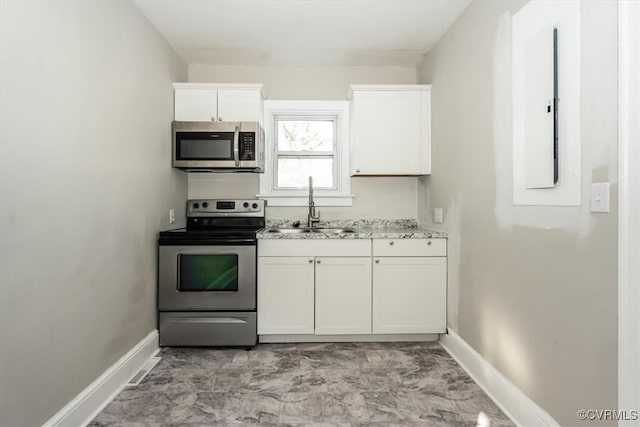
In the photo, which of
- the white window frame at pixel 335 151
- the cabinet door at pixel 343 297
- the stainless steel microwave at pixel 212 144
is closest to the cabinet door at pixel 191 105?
the stainless steel microwave at pixel 212 144

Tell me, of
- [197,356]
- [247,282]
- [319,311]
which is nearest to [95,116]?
[247,282]

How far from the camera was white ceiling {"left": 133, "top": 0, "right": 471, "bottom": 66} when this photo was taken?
2.47 m

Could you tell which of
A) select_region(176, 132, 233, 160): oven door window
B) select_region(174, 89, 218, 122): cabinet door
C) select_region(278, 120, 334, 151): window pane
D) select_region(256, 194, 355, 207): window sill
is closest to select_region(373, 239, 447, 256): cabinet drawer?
select_region(256, 194, 355, 207): window sill

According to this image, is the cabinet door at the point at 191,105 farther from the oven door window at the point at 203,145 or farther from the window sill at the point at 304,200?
the window sill at the point at 304,200

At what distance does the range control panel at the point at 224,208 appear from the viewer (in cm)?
340

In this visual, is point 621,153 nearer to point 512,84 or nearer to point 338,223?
point 512,84

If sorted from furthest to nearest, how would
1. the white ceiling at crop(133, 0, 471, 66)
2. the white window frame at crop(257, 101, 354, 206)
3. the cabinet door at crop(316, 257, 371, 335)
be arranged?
the white window frame at crop(257, 101, 354, 206) → the cabinet door at crop(316, 257, 371, 335) → the white ceiling at crop(133, 0, 471, 66)

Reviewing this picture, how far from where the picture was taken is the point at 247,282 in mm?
2758

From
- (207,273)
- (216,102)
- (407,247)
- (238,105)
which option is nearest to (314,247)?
(407,247)

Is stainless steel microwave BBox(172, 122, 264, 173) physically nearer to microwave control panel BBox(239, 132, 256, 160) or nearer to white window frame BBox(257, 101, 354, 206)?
microwave control panel BBox(239, 132, 256, 160)

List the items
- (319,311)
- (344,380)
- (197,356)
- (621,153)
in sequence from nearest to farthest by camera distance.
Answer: (621,153) → (344,380) → (197,356) → (319,311)

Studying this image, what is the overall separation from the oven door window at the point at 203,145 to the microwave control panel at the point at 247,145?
0.09 meters

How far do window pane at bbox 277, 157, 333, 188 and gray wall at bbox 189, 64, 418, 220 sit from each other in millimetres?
238

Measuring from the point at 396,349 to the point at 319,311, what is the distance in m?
0.65
